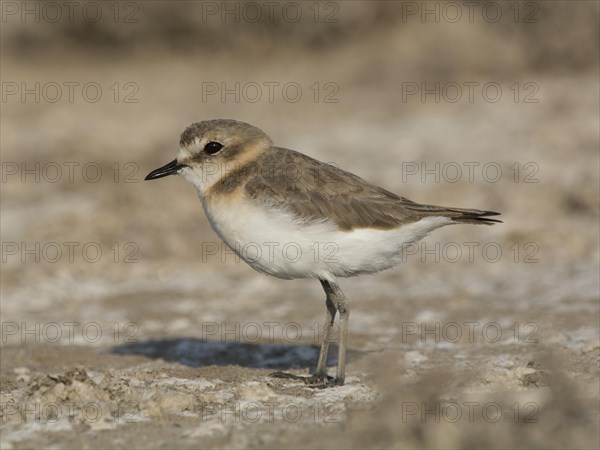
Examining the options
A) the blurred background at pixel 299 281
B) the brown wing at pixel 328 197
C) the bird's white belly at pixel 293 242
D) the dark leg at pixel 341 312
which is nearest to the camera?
the blurred background at pixel 299 281

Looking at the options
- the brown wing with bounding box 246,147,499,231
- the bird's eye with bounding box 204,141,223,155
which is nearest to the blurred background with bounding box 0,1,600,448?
the brown wing with bounding box 246,147,499,231

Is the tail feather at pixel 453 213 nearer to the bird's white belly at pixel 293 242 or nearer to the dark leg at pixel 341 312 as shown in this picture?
the bird's white belly at pixel 293 242

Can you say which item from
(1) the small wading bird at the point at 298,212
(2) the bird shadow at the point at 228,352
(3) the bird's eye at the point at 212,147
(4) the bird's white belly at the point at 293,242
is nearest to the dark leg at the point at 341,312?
(1) the small wading bird at the point at 298,212

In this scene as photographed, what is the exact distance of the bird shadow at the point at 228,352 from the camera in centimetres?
765

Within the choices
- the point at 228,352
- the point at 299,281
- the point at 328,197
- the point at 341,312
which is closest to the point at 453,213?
the point at 328,197

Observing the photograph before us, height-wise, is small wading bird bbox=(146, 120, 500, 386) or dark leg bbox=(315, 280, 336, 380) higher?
small wading bird bbox=(146, 120, 500, 386)

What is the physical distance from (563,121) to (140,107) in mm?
6857

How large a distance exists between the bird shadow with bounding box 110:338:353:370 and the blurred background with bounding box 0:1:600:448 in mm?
35

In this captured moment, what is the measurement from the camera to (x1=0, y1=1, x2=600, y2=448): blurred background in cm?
556

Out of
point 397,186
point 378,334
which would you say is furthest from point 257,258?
point 397,186

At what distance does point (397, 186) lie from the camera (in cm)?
1209

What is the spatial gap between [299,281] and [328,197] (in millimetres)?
3976

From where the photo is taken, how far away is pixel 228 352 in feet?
26.4

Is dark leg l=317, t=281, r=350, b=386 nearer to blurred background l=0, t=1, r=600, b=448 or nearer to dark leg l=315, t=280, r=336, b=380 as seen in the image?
dark leg l=315, t=280, r=336, b=380
